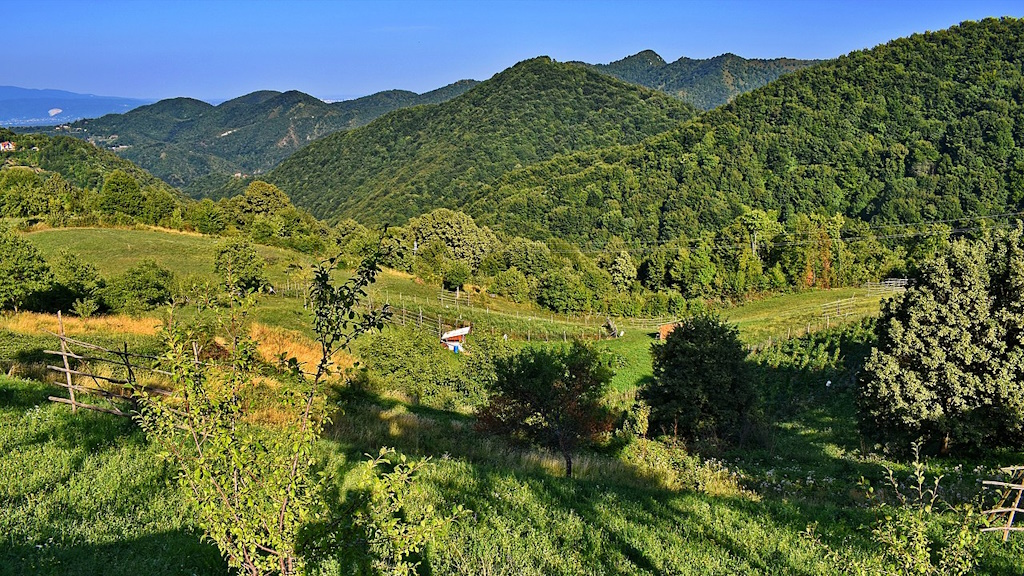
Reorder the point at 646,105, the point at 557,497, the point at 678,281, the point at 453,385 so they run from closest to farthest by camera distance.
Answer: the point at 557,497 < the point at 453,385 < the point at 678,281 < the point at 646,105

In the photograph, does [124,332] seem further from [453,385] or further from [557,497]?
[557,497]

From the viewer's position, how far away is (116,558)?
18.1 feet

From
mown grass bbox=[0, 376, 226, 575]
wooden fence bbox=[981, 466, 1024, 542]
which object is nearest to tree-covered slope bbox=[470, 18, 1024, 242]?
wooden fence bbox=[981, 466, 1024, 542]

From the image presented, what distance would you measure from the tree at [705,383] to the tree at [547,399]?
11.3ft

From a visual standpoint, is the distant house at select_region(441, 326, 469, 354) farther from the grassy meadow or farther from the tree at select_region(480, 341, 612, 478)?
the tree at select_region(480, 341, 612, 478)

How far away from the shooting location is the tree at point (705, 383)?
17312mm

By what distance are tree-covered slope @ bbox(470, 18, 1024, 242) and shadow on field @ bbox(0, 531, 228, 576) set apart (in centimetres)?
9558

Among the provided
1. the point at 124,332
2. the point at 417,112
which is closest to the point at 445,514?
the point at 124,332

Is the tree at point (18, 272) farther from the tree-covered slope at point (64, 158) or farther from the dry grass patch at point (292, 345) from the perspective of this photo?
the tree-covered slope at point (64, 158)


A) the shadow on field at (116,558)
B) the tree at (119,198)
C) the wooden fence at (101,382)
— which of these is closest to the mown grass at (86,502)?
the shadow on field at (116,558)

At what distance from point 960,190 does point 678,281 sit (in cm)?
4672

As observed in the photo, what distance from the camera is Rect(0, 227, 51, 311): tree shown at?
62.8 ft

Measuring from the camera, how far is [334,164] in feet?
579

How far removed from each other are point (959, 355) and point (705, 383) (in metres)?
6.27
